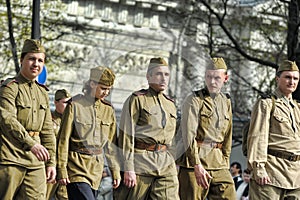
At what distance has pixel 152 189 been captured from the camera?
34.9ft

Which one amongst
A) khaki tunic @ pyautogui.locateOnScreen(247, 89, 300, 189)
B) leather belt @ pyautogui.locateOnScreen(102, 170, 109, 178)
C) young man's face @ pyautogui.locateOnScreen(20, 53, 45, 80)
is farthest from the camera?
leather belt @ pyautogui.locateOnScreen(102, 170, 109, 178)

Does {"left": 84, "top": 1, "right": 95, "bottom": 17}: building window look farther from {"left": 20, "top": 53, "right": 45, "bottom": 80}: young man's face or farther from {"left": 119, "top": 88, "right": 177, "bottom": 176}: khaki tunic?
{"left": 20, "top": 53, "right": 45, "bottom": 80}: young man's face

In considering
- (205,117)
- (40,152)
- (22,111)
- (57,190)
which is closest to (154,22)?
(57,190)

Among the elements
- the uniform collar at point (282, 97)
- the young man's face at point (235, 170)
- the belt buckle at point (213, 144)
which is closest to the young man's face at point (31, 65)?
the belt buckle at point (213, 144)

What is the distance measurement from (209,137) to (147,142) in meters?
0.92

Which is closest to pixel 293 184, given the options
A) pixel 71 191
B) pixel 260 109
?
pixel 260 109

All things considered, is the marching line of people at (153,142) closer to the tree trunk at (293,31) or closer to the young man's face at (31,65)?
the young man's face at (31,65)

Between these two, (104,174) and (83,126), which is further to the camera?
(104,174)

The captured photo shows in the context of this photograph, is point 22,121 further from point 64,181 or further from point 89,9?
point 89,9

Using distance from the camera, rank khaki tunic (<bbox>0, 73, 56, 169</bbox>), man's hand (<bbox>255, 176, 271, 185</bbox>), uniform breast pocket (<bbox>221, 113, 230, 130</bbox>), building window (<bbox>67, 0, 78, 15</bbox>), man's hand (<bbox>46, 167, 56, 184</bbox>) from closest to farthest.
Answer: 1. khaki tunic (<bbox>0, 73, 56, 169</bbox>)
2. man's hand (<bbox>46, 167, 56, 184</bbox>)
3. man's hand (<bbox>255, 176, 271, 185</bbox>)
4. uniform breast pocket (<bbox>221, 113, 230, 130</bbox>)
5. building window (<bbox>67, 0, 78, 15</bbox>)

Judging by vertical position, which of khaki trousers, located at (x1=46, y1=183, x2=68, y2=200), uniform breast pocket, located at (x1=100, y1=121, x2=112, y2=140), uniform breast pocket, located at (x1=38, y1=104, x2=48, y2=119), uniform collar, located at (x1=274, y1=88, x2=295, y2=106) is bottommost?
khaki trousers, located at (x1=46, y1=183, x2=68, y2=200)

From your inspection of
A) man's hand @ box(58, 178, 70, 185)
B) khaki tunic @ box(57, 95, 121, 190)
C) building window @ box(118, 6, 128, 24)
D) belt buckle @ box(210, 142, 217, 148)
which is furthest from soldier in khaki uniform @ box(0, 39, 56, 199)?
building window @ box(118, 6, 128, 24)

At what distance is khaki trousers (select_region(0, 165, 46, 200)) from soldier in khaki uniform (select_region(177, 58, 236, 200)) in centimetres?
197

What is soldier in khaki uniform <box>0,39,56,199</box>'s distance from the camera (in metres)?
9.62
